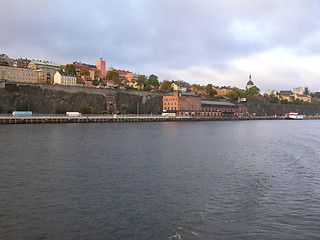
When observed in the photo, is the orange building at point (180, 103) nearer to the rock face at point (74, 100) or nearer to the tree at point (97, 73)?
the rock face at point (74, 100)

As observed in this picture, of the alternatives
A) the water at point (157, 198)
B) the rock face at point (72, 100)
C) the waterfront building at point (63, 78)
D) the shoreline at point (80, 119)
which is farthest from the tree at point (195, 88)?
the water at point (157, 198)

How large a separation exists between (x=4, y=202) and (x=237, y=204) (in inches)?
427

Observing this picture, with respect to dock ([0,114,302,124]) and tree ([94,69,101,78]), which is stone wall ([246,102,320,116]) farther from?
tree ([94,69,101,78])

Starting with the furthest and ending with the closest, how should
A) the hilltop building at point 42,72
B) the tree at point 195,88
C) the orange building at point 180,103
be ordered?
the tree at point 195,88 → the hilltop building at point 42,72 → the orange building at point 180,103

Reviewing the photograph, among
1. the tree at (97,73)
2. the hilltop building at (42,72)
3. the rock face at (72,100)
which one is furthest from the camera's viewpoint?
the tree at (97,73)

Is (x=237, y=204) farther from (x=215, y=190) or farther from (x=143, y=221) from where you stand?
(x=143, y=221)

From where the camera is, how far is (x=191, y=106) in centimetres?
12669

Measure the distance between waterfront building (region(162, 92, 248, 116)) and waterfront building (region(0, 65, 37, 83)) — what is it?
5606 cm

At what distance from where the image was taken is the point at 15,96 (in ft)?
299

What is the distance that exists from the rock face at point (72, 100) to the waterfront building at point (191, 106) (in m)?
5.35

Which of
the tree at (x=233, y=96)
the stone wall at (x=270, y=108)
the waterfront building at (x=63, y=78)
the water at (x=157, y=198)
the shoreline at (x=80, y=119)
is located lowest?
the water at (x=157, y=198)

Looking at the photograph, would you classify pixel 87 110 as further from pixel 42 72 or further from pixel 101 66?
pixel 101 66

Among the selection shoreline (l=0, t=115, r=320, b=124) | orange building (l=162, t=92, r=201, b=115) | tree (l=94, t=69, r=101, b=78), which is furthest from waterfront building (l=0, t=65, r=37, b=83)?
orange building (l=162, t=92, r=201, b=115)

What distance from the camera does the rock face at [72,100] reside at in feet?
298
